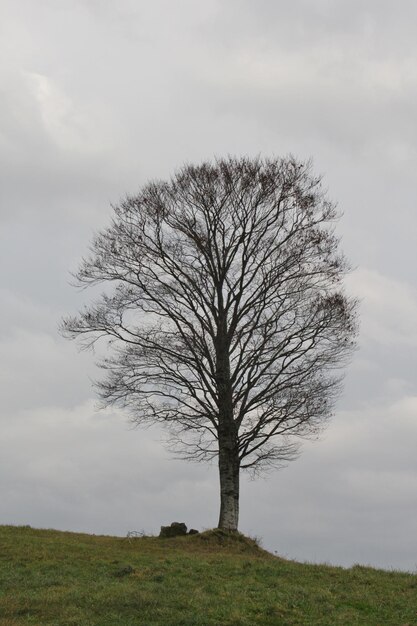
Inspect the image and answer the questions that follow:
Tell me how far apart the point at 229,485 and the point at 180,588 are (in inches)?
357

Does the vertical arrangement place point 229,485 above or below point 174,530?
above

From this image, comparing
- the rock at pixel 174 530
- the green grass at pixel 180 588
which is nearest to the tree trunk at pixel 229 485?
the rock at pixel 174 530

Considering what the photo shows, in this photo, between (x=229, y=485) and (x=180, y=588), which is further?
(x=229, y=485)

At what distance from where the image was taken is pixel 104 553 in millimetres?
22766

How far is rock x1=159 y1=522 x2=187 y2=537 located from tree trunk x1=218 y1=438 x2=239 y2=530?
1293 millimetres

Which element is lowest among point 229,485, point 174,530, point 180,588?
point 180,588

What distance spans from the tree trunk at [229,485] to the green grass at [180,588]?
6.83ft

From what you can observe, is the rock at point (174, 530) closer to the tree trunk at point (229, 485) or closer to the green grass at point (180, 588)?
the tree trunk at point (229, 485)

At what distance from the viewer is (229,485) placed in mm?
27031

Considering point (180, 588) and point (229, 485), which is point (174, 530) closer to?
point (229, 485)

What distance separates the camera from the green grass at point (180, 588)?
1584cm

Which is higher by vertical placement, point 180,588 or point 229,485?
point 229,485

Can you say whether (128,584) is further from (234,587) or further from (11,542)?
(11,542)

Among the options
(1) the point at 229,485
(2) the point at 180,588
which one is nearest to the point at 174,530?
(1) the point at 229,485
